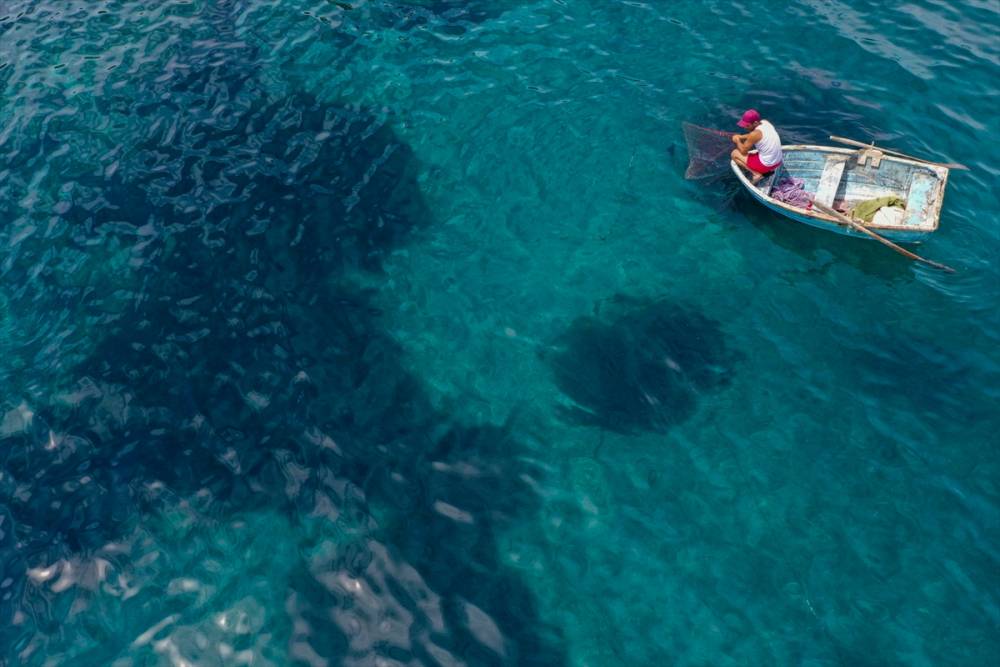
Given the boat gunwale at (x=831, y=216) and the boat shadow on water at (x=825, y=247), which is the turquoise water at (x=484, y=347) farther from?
the boat gunwale at (x=831, y=216)

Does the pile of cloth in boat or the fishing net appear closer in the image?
the pile of cloth in boat

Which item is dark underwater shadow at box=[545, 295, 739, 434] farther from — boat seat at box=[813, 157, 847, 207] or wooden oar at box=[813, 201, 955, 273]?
boat seat at box=[813, 157, 847, 207]

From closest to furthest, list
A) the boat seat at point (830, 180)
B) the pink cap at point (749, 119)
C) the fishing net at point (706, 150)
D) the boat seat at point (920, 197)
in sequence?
the boat seat at point (920, 197) < the pink cap at point (749, 119) < the boat seat at point (830, 180) < the fishing net at point (706, 150)

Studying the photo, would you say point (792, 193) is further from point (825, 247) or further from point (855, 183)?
point (855, 183)

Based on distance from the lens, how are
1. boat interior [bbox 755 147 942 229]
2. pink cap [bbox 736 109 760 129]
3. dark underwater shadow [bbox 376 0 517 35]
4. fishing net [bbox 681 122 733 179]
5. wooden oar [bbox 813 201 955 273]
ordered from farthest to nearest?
dark underwater shadow [bbox 376 0 517 35]
fishing net [bbox 681 122 733 179]
pink cap [bbox 736 109 760 129]
boat interior [bbox 755 147 942 229]
wooden oar [bbox 813 201 955 273]

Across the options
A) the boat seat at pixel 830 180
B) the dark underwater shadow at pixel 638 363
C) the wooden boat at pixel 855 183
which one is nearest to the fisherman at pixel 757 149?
the wooden boat at pixel 855 183

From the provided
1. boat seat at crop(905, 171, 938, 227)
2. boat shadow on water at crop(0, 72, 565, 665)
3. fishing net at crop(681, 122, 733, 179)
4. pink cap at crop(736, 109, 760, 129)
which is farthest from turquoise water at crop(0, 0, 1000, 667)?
pink cap at crop(736, 109, 760, 129)

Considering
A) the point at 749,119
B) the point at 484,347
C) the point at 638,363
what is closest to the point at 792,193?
the point at 749,119
